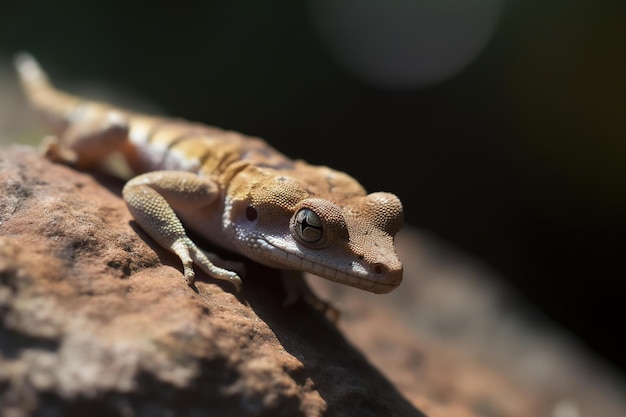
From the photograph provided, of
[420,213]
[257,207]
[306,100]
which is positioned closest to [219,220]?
[257,207]

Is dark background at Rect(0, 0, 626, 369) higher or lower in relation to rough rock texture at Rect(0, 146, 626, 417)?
higher

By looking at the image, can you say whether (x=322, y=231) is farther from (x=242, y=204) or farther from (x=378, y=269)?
(x=242, y=204)

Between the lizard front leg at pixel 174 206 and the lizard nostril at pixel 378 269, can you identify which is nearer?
the lizard nostril at pixel 378 269

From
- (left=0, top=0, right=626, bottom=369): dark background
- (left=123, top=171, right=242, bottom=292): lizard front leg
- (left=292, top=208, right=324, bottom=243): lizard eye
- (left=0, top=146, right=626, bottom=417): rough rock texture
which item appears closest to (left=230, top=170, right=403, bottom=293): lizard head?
(left=292, top=208, right=324, bottom=243): lizard eye

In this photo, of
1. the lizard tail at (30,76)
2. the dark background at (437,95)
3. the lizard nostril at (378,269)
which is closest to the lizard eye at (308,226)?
the lizard nostril at (378,269)

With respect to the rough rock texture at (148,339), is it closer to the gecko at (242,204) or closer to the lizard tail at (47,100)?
the gecko at (242,204)

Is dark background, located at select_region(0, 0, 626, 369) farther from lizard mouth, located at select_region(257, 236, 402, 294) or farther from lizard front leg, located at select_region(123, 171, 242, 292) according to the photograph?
lizard front leg, located at select_region(123, 171, 242, 292)

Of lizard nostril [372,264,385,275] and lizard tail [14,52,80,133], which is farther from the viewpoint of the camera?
lizard tail [14,52,80,133]
